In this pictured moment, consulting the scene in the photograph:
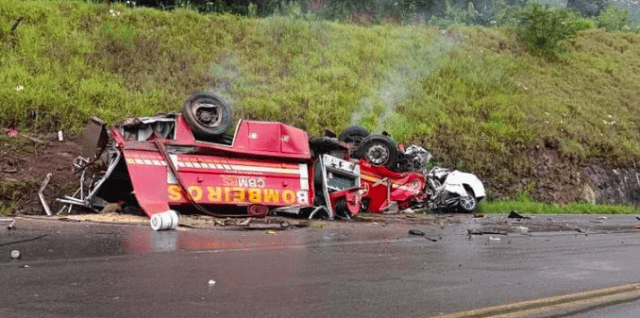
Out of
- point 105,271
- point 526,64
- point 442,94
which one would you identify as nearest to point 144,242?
point 105,271

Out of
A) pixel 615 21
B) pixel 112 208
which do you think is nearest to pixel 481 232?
pixel 112 208

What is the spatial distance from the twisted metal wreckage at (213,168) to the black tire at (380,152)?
1.66 meters

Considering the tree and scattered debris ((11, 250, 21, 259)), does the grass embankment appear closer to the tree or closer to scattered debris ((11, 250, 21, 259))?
scattered debris ((11, 250, 21, 259))

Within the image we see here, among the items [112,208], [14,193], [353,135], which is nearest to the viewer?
[112,208]

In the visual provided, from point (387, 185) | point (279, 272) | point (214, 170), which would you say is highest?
point (214, 170)

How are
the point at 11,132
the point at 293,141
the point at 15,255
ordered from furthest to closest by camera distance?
the point at 11,132 → the point at 293,141 → the point at 15,255

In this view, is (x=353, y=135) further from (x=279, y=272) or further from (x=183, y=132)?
(x=279, y=272)

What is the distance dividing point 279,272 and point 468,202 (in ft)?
41.3

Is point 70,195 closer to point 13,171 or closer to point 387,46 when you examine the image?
point 13,171

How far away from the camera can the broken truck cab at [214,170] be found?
1146 cm

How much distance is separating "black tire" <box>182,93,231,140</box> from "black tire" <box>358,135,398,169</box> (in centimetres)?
456

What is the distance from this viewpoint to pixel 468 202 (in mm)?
17953

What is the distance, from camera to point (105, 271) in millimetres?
5734

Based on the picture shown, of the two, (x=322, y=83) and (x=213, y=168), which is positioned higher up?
(x=322, y=83)
